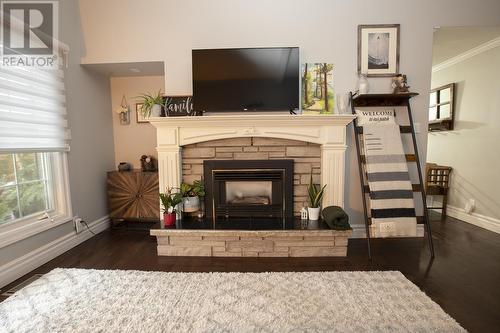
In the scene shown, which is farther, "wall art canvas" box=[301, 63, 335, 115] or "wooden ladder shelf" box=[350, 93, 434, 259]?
"wall art canvas" box=[301, 63, 335, 115]

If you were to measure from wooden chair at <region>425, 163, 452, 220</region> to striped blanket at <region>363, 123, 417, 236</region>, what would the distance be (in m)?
1.33

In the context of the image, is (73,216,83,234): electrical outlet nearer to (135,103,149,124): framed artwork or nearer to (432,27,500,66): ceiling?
(135,103,149,124): framed artwork

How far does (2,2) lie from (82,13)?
2.69 feet

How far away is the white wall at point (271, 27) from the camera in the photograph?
2449 mm

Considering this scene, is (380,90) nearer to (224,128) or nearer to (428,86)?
(428,86)

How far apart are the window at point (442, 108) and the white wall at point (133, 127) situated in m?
4.04

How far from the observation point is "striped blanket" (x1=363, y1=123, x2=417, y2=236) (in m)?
2.35

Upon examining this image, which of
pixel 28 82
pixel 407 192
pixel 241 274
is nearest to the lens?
pixel 241 274

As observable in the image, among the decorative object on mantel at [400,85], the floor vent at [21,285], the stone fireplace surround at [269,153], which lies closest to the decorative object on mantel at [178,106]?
the stone fireplace surround at [269,153]

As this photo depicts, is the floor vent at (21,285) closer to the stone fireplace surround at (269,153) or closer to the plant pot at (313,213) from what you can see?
the stone fireplace surround at (269,153)

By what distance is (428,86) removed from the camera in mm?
2521

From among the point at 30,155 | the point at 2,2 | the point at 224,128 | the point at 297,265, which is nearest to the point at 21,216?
the point at 30,155

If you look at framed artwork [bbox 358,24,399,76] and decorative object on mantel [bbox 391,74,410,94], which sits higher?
framed artwork [bbox 358,24,399,76]

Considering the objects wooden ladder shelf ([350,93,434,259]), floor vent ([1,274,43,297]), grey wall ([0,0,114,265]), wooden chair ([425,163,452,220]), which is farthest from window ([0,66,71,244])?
wooden chair ([425,163,452,220])
